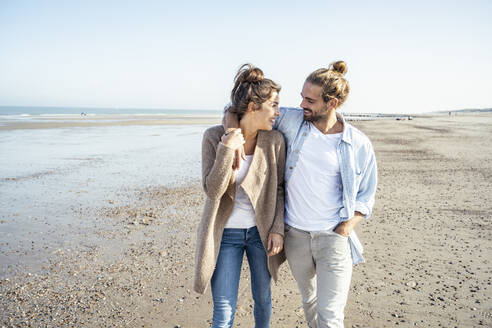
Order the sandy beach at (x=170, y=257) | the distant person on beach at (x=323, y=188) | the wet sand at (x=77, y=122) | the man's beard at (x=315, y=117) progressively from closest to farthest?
the distant person on beach at (x=323, y=188)
the man's beard at (x=315, y=117)
the sandy beach at (x=170, y=257)
the wet sand at (x=77, y=122)

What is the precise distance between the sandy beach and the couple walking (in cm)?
136

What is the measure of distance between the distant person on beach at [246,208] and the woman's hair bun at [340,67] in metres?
0.49

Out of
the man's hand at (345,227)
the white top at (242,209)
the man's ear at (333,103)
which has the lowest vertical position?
the man's hand at (345,227)

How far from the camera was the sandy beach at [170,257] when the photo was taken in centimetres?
378

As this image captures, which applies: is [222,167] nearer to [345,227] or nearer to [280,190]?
[280,190]

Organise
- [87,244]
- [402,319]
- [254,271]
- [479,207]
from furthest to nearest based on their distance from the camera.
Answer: [479,207], [87,244], [402,319], [254,271]

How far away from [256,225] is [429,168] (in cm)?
1129

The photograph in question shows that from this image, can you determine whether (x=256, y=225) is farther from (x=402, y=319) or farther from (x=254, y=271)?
(x=402, y=319)

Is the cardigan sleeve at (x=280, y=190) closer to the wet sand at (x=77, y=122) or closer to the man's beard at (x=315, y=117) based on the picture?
the man's beard at (x=315, y=117)

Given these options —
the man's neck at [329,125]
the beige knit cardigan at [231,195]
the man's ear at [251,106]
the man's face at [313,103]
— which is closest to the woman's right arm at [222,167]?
the beige knit cardigan at [231,195]

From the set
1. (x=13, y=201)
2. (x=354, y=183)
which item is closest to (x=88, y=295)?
(x=354, y=183)

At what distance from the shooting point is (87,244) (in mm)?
5590

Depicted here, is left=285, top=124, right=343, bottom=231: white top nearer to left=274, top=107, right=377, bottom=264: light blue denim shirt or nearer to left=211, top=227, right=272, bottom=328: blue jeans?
left=274, top=107, right=377, bottom=264: light blue denim shirt

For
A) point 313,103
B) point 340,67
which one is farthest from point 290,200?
point 340,67
